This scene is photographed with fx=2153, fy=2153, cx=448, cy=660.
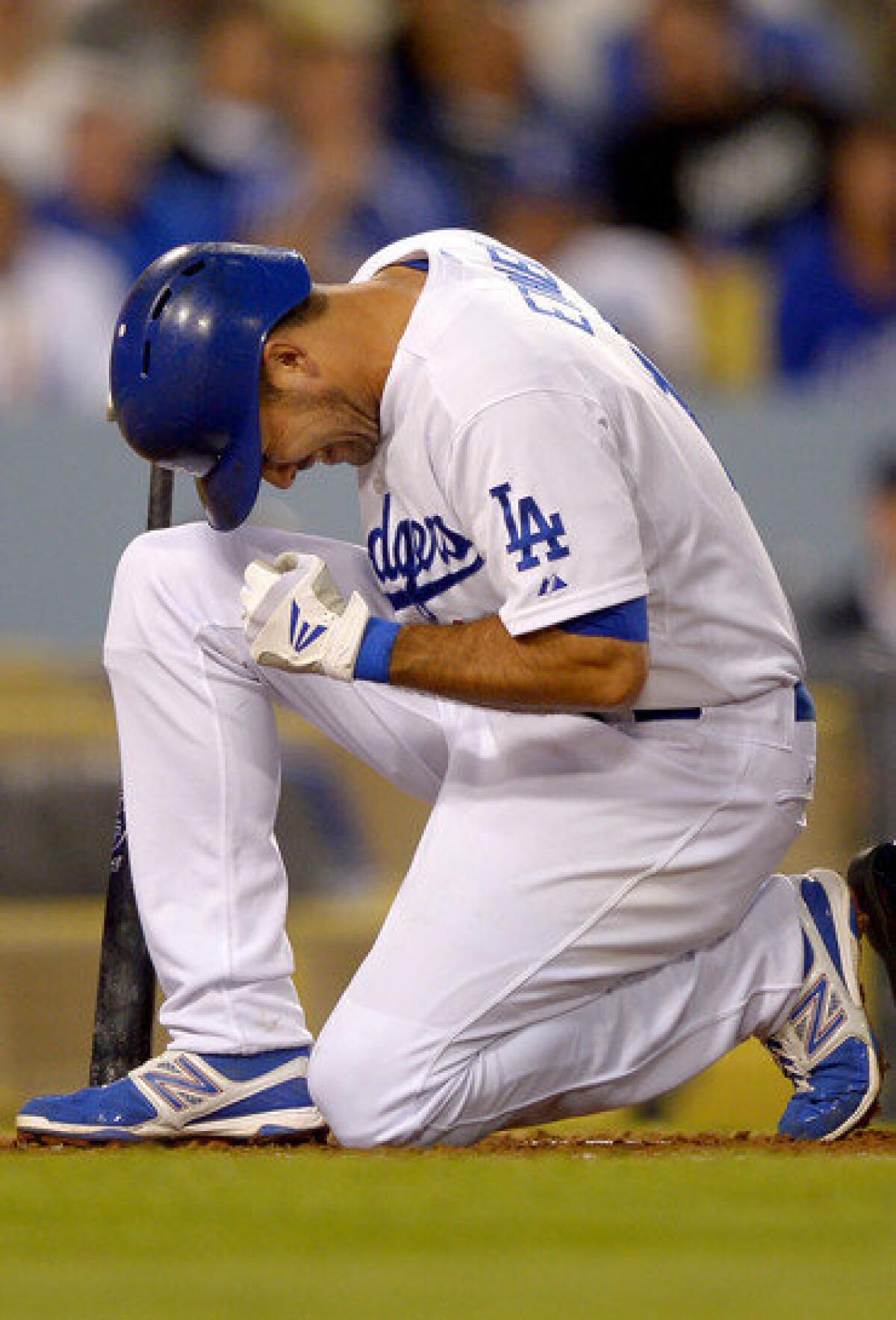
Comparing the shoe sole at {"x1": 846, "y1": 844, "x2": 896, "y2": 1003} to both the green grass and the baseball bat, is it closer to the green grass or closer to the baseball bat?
the green grass

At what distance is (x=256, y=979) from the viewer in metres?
3.10

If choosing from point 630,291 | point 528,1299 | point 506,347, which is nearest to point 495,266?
point 506,347

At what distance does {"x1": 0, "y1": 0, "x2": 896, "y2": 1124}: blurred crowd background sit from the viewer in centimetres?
527

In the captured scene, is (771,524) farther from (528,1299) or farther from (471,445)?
(528,1299)

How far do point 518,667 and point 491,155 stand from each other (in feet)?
15.2

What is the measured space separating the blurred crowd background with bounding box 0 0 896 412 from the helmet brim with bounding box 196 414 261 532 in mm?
3257

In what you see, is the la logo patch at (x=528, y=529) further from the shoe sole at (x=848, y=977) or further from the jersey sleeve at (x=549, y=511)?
the shoe sole at (x=848, y=977)

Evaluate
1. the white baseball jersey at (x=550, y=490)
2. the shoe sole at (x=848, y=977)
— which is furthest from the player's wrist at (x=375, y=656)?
the shoe sole at (x=848, y=977)

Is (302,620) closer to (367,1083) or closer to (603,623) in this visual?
(603,623)

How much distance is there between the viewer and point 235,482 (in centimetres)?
299

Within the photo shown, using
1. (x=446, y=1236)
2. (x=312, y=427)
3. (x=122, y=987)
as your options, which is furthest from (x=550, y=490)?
(x=122, y=987)

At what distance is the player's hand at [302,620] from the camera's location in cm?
281

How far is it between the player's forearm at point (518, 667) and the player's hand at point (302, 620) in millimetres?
69

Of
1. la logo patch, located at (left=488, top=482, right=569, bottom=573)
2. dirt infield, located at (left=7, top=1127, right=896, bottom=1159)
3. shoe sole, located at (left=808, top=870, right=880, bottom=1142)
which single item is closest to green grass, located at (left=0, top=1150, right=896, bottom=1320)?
dirt infield, located at (left=7, top=1127, right=896, bottom=1159)
